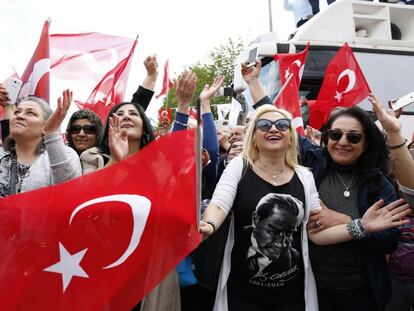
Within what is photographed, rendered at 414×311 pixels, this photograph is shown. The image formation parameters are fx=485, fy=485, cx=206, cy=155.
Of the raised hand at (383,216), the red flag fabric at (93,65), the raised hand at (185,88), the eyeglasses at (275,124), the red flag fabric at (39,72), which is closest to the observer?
the raised hand at (383,216)

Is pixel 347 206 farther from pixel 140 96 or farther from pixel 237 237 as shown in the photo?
pixel 140 96

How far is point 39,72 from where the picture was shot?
392cm

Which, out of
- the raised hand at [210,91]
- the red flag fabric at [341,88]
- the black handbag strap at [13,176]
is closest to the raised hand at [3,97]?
the black handbag strap at [13,176]

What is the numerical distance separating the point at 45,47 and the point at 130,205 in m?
2.36

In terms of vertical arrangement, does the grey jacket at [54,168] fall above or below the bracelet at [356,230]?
above

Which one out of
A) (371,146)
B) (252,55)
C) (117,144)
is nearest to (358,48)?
(252,55)

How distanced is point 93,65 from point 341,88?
2.69 meters

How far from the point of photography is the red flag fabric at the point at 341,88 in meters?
5.16

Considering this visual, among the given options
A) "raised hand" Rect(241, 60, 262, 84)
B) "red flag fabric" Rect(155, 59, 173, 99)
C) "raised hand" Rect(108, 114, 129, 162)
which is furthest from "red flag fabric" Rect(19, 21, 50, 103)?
"red flag fabric" Rect(155, 59, 173, 99)

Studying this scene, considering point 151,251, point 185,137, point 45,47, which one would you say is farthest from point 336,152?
point 45,47

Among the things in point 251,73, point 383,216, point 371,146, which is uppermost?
point 251,73

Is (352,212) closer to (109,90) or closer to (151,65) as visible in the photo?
(151,65)

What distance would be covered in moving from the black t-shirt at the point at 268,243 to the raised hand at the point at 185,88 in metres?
0.69

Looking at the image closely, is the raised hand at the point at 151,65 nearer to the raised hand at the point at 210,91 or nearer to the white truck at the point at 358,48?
the raised hand at the point at 210,91
